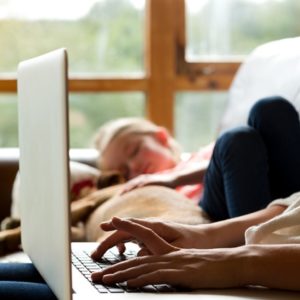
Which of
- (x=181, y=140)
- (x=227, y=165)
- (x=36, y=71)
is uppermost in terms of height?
(x=36, y=71)

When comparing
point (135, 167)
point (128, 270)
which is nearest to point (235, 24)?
point (135, 167)

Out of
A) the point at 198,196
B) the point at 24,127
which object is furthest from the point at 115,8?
the point at 24,127

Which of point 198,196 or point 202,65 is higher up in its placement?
point 202,65

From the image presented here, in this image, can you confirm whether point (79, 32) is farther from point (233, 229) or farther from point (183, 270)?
point (183, 270)

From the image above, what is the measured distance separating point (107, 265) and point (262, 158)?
0.60 meters

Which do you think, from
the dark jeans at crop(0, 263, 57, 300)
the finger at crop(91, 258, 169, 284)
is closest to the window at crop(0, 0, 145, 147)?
the dark jeans at crop(0, 263, 57, 300)

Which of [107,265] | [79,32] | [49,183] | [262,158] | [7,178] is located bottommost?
[7,178]

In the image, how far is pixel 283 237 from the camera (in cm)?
142

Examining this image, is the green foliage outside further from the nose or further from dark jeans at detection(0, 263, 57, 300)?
dark jeans at detection(0, 263, 57, 300)

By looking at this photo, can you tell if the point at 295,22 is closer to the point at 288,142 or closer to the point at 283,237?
the point at 288,142

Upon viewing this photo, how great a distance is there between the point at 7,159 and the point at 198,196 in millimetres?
720

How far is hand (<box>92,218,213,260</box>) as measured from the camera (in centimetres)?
145

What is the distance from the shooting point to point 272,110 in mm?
1896

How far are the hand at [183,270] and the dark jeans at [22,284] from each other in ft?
0.37
